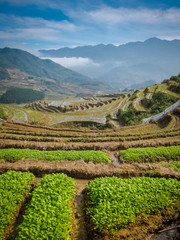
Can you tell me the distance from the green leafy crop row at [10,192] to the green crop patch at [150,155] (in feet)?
43.6

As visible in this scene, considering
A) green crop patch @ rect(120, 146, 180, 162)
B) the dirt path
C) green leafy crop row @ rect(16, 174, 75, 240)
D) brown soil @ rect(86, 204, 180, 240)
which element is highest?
green crop patch @ rect(120, 146, 180, 162)

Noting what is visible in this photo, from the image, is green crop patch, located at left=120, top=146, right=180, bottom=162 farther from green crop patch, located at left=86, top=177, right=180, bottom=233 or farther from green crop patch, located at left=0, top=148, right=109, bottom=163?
green crop patch, located at left=86, top=177, right=180, bottom=233

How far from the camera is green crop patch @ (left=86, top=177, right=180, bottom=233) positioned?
1059cm

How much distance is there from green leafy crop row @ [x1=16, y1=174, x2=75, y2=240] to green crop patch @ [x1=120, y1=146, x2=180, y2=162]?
10.0 m

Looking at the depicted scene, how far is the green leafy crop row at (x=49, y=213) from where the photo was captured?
368 inches

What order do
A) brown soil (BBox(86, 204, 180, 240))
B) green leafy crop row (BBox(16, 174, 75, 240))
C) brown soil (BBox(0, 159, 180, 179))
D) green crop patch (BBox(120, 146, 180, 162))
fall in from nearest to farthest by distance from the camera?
1. green leafy crop row (BBox(16, 174, 75, 240))
2. brown soil (BBox(86, 204, 180, 240))
3. brown soil (BBox(0, 159, 180, 179))
4. green crop patch (BBox(120, 146, 180, 162))

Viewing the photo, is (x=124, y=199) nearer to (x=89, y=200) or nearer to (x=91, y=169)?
(x=89, y=200)

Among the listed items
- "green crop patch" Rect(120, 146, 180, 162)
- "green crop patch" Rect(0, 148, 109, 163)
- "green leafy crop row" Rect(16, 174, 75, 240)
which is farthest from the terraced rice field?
"green crop patch" Rect(120, 146, 180, 162)

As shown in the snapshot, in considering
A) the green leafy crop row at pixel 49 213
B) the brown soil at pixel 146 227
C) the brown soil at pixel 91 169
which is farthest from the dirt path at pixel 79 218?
the brown soil at pixel 91 169

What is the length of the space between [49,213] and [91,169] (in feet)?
24.9

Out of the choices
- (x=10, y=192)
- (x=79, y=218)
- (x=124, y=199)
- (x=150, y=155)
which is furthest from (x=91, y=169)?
(x=150, y=155)

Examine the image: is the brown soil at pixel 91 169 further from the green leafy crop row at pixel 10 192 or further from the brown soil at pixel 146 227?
the brown soil at pixel 146 227

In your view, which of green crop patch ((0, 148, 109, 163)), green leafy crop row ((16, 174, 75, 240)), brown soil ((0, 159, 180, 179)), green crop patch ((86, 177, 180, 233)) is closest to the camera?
green leafy crop row ((16, 174, 75, 240))

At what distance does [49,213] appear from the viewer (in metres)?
10.6
